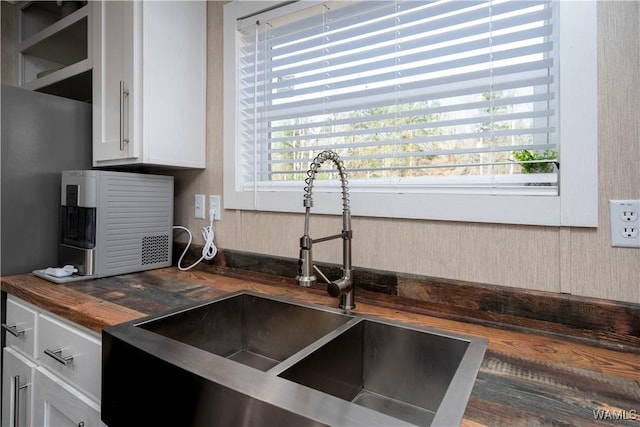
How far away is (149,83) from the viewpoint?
4.67 ft

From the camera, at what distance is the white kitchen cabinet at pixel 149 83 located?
1411mm

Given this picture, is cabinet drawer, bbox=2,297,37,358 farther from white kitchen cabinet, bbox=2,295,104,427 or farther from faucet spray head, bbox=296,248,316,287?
faucet spray head, bbox=296,248,316,287

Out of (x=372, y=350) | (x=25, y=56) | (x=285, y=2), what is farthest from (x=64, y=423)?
(x=25, y=56)

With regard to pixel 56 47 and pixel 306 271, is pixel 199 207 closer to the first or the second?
pixel 306 271

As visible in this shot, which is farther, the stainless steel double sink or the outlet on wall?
the outlet on wall

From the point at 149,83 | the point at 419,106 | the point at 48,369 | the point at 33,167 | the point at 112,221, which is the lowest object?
the point at 48,369

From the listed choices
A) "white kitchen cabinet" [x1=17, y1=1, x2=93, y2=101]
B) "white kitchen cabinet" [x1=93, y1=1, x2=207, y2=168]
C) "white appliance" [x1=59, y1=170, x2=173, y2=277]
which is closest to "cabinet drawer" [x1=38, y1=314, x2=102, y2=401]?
"white appliance" [x1=59, y1=170, x2=173, y2=277]

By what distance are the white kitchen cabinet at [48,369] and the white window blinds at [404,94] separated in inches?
33.7

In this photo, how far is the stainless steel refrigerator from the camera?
142 centimetres

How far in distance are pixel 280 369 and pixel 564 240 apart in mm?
814

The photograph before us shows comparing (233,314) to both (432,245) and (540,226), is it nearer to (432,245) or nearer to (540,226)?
(432,245)

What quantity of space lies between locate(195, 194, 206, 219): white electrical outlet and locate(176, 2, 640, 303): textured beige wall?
23.8 inches

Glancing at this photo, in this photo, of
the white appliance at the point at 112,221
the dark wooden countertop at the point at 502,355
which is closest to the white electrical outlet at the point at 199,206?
the white appliance at the point at 112,221

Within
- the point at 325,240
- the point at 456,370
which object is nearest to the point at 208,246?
the point at 325,240
